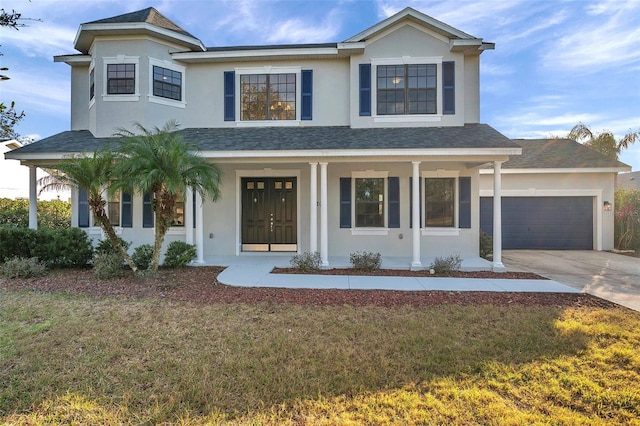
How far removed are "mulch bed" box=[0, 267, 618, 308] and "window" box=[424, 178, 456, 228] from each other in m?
3.93

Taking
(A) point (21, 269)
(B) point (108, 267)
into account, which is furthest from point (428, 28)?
(A) point (21, 269)

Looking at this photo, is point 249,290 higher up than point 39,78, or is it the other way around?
point 39,78

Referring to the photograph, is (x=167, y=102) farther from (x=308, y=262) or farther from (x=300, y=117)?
(x=308, y=262)

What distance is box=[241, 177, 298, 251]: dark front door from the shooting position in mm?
10664

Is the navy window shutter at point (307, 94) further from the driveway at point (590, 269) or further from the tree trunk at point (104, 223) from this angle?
the driveway at point (590, 269)

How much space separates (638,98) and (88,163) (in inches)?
655

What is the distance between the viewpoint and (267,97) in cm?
1063

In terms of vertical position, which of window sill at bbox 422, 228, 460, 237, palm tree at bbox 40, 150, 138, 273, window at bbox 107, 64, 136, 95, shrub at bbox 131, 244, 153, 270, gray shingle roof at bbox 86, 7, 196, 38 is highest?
gray shingle roof at bbox 86, 7, 196, 38

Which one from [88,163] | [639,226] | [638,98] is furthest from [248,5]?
[639,226]

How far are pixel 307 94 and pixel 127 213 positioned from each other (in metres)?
7.32

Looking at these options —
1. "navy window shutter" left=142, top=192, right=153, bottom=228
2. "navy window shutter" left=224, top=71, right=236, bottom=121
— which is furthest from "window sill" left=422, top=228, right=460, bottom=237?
"navy window shutter" left=142, top=192, right=153, bottom=228

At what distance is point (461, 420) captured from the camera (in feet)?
8.89

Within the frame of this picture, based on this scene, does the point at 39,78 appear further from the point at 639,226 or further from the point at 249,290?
the point at 639,226

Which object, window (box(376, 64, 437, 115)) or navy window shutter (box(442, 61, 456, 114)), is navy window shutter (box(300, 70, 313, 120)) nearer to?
window (box(376, 64, 437, 115))
